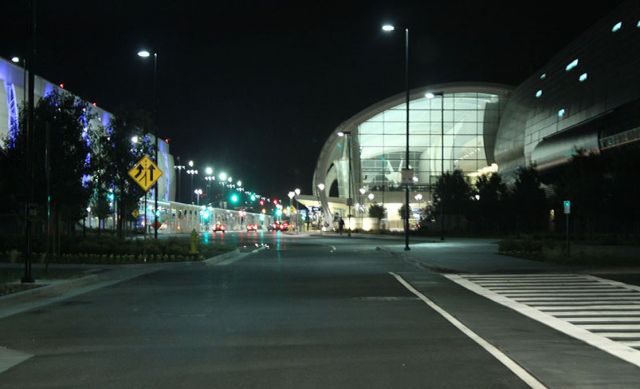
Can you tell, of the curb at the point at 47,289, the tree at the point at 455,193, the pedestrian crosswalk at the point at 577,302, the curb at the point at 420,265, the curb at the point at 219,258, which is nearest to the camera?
the pedestrian crosswalk at the point at 577,302

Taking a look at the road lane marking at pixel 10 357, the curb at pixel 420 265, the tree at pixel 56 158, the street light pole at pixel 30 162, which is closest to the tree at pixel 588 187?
the curb at pixel 420 265

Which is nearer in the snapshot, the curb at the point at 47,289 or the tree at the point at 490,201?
the curb at the point at 47,289

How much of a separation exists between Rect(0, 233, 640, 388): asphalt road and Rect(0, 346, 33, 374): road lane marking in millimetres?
126

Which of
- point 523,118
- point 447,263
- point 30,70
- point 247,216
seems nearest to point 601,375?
point 30,70

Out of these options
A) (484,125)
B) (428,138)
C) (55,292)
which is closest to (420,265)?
(55,292)

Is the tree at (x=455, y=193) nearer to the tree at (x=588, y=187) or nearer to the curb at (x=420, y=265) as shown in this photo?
the tree at (x=588, y=187)

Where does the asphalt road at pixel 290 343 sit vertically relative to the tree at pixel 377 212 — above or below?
below

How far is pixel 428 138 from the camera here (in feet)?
355

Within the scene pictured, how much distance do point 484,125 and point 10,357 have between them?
104m

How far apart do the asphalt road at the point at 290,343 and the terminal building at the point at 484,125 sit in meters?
55.9

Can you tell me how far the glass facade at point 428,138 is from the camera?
350ft

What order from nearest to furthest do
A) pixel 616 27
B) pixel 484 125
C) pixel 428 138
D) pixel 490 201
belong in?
pixel 490 201 → pixel 616 27 → pixel 428 138 → pixel 484 125

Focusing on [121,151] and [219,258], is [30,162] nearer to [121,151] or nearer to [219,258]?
[219,258]

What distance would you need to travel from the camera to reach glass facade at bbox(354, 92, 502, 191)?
107 meters
